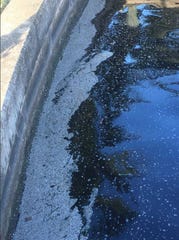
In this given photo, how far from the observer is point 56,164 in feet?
21.1

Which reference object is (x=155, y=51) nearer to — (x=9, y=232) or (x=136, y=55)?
(x=136, y=55)

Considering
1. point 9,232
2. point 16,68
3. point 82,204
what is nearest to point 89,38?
point 16,68

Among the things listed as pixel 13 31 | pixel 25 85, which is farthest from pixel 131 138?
pixel 13 31

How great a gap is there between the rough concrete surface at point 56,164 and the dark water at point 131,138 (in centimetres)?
15

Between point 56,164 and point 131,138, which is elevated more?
point 56,164

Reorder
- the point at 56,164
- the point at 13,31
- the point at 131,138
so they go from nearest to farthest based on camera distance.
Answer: the point at 56,164, the point at 13,31, the point at 131,138

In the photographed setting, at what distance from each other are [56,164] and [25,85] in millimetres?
1222

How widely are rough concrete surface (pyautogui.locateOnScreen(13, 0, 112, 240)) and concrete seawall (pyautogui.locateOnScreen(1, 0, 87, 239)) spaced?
236mm

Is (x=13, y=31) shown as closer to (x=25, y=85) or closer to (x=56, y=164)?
(x=25, y=85)

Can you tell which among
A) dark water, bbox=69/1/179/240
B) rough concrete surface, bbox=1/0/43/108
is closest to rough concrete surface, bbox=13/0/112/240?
dark water, bbox=69/1/179/240

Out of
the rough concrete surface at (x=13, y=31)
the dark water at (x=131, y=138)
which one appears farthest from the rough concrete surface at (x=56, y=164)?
the rough concrete surface at (x=13, y=31)

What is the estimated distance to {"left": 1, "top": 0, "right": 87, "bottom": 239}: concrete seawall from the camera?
537 centimetres

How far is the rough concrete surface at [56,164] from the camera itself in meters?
5.57

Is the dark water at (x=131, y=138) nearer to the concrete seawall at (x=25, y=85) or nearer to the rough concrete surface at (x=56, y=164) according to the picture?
the rough concrete surface at (x=56, y=164)
